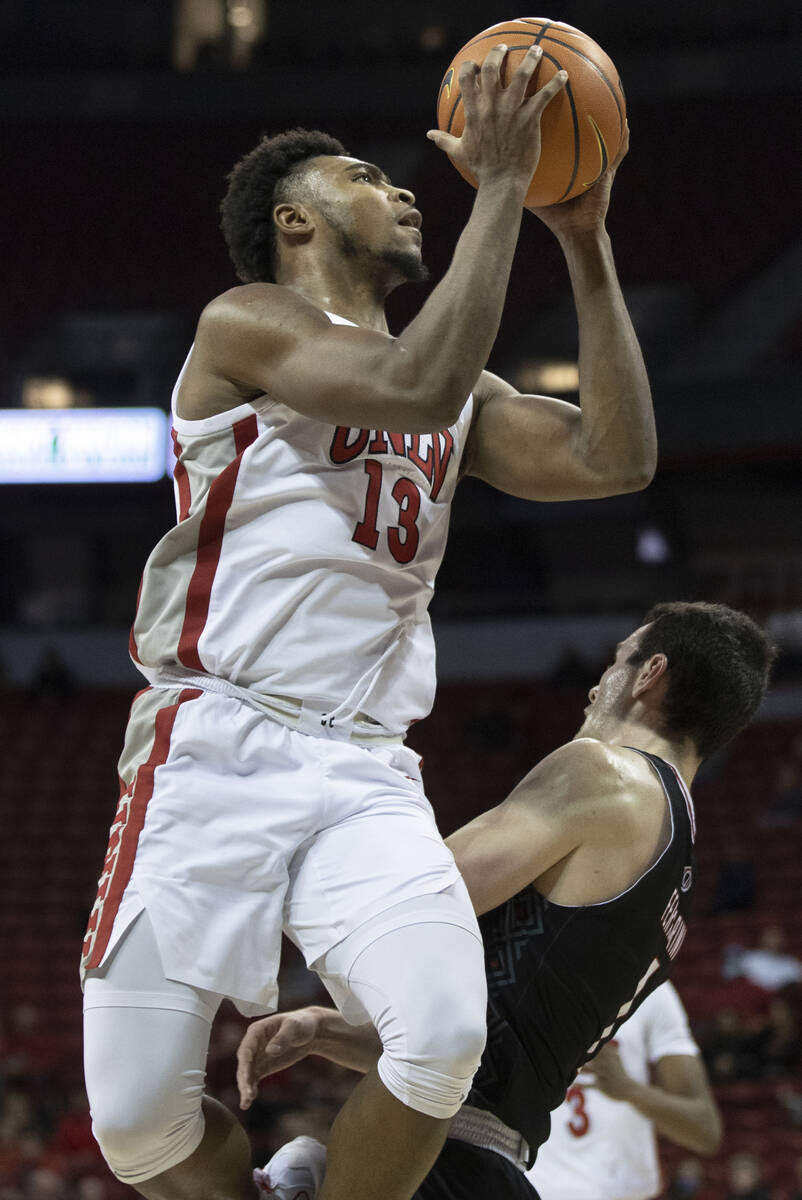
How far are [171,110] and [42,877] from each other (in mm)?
10387

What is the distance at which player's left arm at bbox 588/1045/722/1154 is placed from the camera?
373 cm

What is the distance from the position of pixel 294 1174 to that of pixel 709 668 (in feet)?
4.11

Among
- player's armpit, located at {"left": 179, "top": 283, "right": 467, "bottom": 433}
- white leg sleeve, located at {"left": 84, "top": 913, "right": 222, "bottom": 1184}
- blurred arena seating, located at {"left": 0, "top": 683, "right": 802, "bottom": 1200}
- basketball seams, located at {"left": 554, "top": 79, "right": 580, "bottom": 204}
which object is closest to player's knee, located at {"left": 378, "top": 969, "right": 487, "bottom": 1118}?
white leg sleeve, located at {"left": 84, "top": 913, "right": 222, "bottom": 1184}

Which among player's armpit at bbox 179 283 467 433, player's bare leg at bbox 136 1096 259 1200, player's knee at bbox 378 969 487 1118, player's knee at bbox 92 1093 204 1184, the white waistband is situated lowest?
player's bare leg at bbox 136 1096 259 1200

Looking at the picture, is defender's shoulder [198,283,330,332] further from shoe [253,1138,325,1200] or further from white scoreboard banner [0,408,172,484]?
white scoreboard banner [0,408,172,484]

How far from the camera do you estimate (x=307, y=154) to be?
9.05ft

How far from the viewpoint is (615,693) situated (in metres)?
2.91

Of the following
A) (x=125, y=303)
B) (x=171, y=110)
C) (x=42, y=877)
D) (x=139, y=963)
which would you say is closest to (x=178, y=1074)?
(x=139, y=963)

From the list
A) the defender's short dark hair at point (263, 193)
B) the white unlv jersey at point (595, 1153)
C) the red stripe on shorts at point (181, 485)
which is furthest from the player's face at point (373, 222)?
the white unlv jersey at point (595, 1153)

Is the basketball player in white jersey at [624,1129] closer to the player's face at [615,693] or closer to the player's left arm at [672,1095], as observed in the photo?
the player's left arm at [672,1095]

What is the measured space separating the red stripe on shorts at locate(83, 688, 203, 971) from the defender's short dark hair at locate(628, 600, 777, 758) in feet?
3.37

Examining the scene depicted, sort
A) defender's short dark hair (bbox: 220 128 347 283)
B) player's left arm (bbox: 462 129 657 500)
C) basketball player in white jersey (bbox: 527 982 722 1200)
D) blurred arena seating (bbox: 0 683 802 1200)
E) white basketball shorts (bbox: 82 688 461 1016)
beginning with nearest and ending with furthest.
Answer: white basketball shorts (bbox: 82 688 461 1016) → player's left arm (bbox: 462 129 657 500) → defender's short dark hair (bbox: 220 128 347 283) → basketball player in white jersey (bbox: 527 982 722 1200) → blurred arena seating (bbox: 0 683 802 1200)

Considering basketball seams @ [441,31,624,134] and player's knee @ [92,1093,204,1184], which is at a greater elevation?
basketball seams @ [441,31,624,134]

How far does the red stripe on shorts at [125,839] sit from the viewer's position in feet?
7.20
